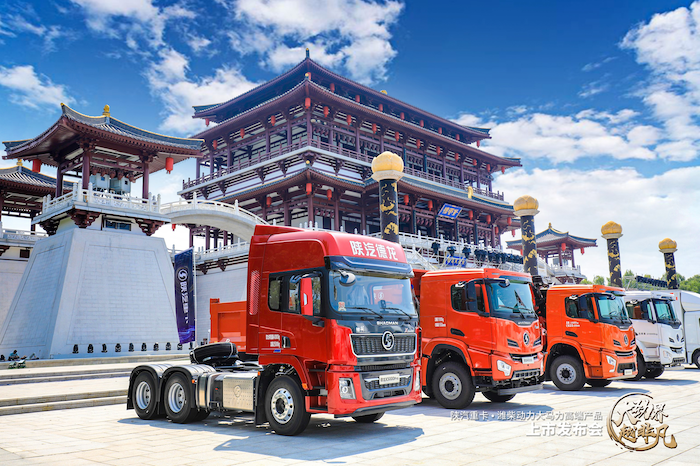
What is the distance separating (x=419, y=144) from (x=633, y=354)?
32.1 m

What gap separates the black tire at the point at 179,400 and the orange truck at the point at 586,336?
27.5 ft

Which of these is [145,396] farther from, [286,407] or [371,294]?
[371,294]

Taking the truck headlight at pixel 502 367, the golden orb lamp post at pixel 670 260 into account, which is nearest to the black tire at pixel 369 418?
the truck headlight at pixel 502 367

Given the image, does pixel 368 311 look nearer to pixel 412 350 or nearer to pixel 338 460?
pixel 412 350

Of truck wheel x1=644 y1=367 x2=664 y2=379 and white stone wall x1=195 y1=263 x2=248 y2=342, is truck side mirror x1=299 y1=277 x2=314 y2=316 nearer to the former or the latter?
truck wheel x1=644 y1=367 x2=664 y2=379

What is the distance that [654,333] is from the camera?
14.5 m

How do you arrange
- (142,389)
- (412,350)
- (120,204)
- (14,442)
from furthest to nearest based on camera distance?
(120,204)
(142,389)
(412,350)
(14,442)

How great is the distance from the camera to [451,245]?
36.8 m

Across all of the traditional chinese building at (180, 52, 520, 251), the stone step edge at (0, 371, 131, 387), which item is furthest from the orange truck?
the traditional chinese building at (180, 52, 520, 251)

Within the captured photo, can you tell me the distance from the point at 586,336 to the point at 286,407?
8.20m

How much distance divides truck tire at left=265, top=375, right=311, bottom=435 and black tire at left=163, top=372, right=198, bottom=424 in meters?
1.67

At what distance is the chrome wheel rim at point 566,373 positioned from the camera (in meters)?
12.4

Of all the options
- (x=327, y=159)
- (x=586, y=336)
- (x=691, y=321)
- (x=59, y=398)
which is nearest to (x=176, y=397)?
(x=59, y=398)

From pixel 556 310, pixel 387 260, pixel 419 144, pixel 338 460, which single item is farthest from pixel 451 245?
pixel 338 460
